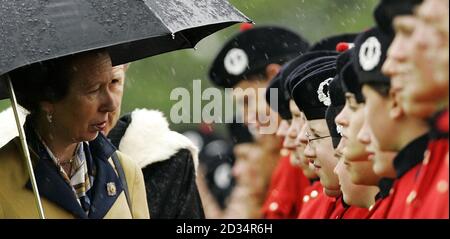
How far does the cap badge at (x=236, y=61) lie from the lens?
416 inches

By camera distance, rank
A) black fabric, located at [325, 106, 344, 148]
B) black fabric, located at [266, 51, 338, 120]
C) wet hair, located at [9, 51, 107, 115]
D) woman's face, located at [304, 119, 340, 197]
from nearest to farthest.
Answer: wet hair, located at [9, 51, 107, 115], black fabric, located at [325, 106, 344, 148], woman's face, located at [304, 119, 340, 197], black fabric, located at [266, 51, 338, 120]

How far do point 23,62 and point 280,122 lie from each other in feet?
12.3

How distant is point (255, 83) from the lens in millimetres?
10320

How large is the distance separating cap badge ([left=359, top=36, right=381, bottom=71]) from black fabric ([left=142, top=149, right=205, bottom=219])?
2.67 metres

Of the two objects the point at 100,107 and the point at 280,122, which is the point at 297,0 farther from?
the point at 100,107

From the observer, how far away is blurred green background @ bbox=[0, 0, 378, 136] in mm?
16531

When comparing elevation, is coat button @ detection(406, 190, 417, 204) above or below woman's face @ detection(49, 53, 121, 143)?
above

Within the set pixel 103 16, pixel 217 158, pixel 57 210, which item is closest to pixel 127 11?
pixel 103 16

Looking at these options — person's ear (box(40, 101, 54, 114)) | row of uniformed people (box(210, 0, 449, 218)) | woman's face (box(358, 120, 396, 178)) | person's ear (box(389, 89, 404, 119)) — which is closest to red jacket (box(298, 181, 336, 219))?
row of uniformed people (box(210, 0, 449, 218))

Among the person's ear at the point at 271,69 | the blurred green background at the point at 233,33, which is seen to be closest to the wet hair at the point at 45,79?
the person's ear at the point at 271,69

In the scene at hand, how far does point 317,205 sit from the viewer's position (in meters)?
7.31

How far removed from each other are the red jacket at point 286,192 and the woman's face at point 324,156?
234 cm

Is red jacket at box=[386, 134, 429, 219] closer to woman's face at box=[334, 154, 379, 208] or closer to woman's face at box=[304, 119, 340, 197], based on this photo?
A: woman's face at box=[334, 154, 379, 208]

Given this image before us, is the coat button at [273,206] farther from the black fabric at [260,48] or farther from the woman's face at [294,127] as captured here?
the woman's face at [294,127]
